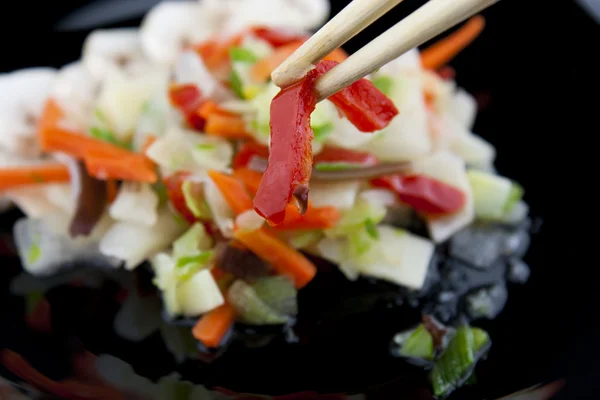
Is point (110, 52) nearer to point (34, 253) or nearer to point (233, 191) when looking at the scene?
point (34, 253)

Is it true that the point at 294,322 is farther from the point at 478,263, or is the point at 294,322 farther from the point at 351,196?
the point at 478,263

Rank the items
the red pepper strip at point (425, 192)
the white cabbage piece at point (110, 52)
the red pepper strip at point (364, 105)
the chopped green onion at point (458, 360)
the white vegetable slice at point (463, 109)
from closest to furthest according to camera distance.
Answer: the red pepper strip at point (364, 105), the chopped green onion at point (458, 360), the red pepper strip at point (425, 192), the white vegetable slice at point (463, 109), the white cabbage piece at point (110, 52)

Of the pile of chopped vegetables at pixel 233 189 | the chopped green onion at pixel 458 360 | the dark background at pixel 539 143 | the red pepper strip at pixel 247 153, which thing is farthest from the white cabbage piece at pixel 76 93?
the chopped green onion at pixel 458 360

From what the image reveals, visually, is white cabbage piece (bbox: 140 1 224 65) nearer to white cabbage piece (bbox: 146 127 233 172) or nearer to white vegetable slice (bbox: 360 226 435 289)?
white cabbage piece (bbox: 146 127 233 172)

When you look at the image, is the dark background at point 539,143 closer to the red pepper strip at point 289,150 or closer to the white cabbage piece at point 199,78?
the red pepper strip at point 289,150

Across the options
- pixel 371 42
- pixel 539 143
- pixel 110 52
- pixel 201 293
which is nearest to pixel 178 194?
pixel 201 293

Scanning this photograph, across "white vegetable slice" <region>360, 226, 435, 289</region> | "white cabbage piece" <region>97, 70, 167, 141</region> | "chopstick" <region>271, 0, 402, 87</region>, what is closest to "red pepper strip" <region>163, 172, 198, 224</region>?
"white cabbage piece" <region>97, 70, 167, 141</region>

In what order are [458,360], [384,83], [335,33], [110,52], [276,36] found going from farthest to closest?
[110,52] → [276,36] → [384,83] → [458,360] → [335,33]
